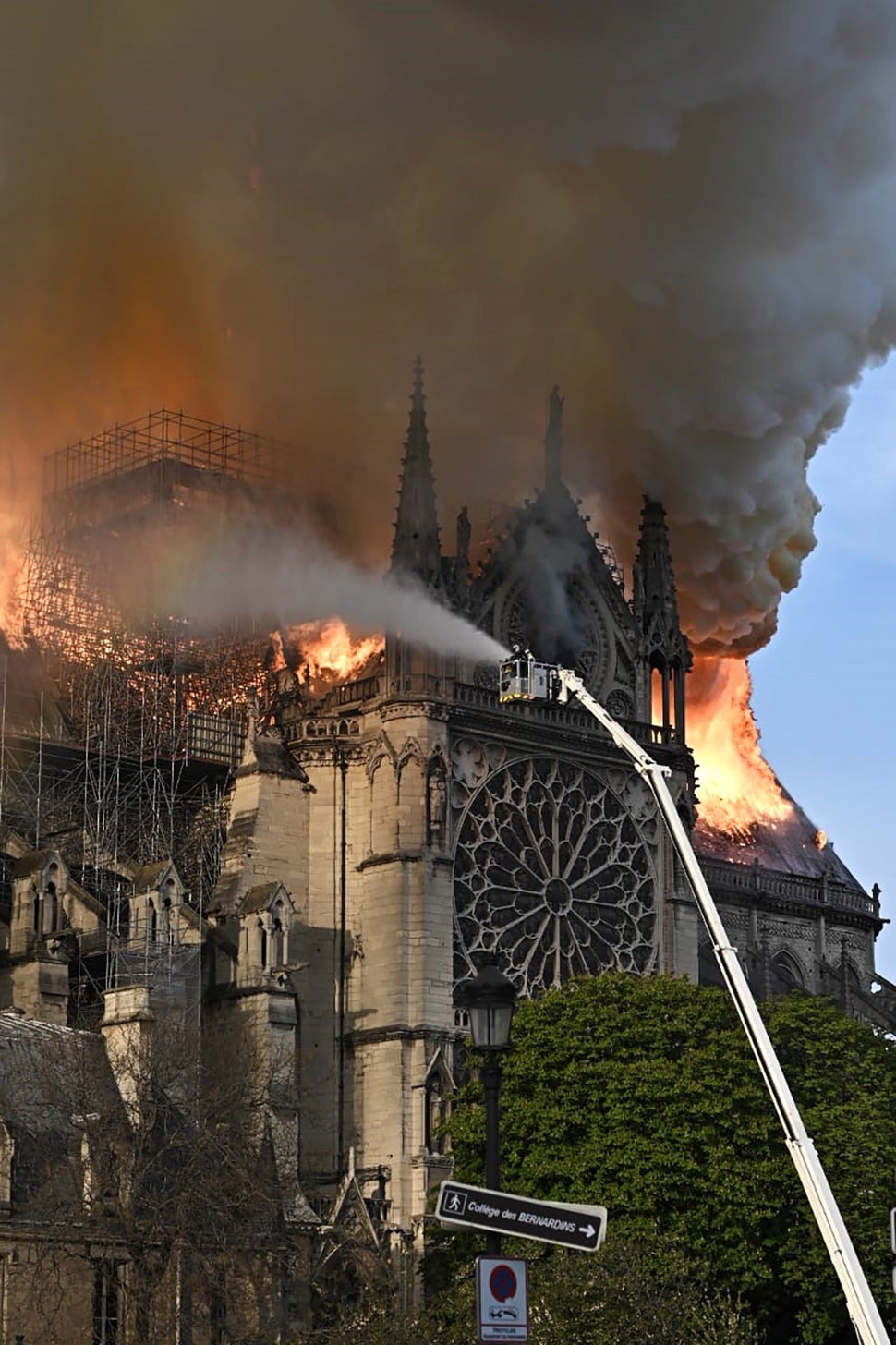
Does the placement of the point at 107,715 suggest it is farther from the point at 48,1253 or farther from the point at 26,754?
the point at 48,1253

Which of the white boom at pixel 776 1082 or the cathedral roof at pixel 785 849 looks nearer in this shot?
the white boom at pixel 776 1082

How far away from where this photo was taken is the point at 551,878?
70375 mm

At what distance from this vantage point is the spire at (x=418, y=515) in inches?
2739

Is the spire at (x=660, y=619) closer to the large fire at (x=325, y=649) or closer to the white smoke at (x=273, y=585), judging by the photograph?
the white smoke at (x=273, y=585)

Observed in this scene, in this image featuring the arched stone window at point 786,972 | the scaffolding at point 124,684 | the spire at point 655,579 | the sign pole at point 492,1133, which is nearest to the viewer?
the sign pole at point 492,1133

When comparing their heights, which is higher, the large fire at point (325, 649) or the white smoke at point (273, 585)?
the white smoke at point (273, 585)

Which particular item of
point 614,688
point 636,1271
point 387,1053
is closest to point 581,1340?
point 636,1271

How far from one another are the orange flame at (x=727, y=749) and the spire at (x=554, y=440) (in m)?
12.3

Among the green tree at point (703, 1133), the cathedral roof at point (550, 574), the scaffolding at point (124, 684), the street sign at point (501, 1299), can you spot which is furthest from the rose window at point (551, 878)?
the street sign at point (501, 1299)

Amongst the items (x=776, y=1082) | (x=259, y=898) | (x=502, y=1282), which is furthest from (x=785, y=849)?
(x=502, y=1282)

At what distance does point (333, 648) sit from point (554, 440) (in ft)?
27.4

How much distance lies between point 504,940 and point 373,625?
330 inches

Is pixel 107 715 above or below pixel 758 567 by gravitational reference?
below

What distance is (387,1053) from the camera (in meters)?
65.6
